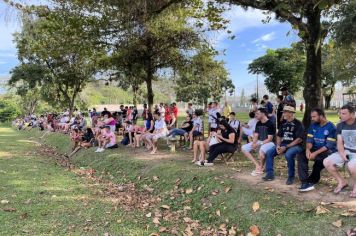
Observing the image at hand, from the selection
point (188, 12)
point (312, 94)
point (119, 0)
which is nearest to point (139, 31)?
point (188, 12)

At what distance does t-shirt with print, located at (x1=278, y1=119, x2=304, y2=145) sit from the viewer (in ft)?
24.3

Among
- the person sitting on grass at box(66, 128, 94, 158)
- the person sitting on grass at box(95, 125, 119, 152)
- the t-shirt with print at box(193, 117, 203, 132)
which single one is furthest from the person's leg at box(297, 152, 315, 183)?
the person sitting on grass at box(66, 128, 94, 158)

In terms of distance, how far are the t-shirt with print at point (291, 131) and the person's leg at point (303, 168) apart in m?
0.41

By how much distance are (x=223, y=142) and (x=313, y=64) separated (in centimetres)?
330

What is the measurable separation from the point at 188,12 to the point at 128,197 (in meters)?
Result: 8.61

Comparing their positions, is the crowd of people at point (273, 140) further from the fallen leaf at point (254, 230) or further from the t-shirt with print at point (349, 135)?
the fallen leaf at point (254, 230)

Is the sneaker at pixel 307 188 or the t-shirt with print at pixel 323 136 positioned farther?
the t-shirt with print at pixel 323 136

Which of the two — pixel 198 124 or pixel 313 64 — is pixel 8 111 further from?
pixel 313 64

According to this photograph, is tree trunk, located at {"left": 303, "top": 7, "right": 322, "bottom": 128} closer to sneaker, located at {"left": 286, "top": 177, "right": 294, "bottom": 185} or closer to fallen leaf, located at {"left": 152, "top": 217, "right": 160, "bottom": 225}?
sneaker, located at {"left": 286, "top": 177, "right": 294, "bottom": 185}

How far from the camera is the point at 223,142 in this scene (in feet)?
31.7

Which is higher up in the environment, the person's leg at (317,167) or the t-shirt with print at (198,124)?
the t-shirt with print at (198,124)

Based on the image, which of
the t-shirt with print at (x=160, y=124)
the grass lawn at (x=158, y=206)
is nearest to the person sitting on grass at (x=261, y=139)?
the grass lawn at (x=158, y=206)

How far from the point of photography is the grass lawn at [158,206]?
5.99 metres

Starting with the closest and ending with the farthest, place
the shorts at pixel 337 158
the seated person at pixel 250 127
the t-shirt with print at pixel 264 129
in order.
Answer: the shorts at pixel 337 158 → the t-shirt with print at pixel 264 129 → the seated person at pixel 250 127
